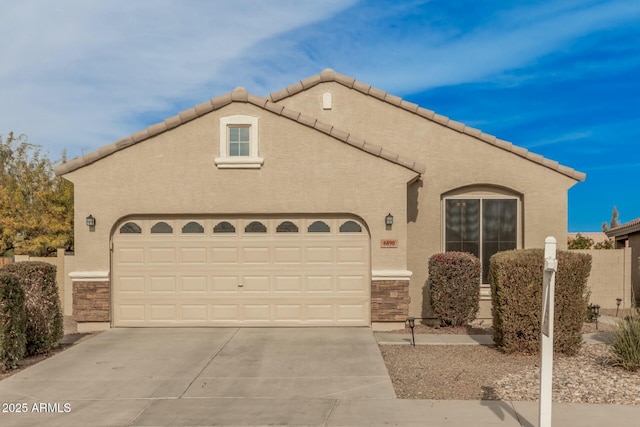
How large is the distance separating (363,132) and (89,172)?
21.6ft

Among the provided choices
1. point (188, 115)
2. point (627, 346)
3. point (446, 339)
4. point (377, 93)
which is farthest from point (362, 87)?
point (627, 346)

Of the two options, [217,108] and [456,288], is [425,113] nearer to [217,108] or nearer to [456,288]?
[456,288]

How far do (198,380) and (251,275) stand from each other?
14.4ft

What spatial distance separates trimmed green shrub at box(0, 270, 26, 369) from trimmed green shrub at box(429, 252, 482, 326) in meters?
8.17

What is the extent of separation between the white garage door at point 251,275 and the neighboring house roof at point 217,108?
167 cm

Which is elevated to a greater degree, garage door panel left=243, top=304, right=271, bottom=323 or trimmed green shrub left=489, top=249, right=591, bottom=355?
trimmed green shrub left=489, top=249, right=591, bottom=355

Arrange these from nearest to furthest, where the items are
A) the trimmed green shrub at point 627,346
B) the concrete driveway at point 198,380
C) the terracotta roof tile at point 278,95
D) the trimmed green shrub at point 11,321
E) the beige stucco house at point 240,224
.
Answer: the concrete driveway at point 198,380, the trimmed green shrub at point 627,346, the trimmed green shrub at point 11,321, the beige stucco house at point 240,224, the terracotta roof tile at point 278,95

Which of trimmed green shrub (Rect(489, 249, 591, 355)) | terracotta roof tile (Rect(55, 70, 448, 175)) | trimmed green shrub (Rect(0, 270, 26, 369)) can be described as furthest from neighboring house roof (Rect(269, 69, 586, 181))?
trimmed green shrub (Rect(0, 270, 26, 369))

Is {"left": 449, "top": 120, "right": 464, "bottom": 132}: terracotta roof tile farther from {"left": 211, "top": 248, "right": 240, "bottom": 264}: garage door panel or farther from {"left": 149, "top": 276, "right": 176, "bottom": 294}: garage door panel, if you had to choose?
{"left": 149, "top": 276, "right": 176, "bottom": 294}: garage door panel

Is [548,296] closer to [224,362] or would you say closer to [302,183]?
[224,362]

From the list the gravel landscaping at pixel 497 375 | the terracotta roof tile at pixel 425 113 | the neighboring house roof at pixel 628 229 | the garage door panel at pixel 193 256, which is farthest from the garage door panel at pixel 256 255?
the neighboring house roof at pixel 628 229

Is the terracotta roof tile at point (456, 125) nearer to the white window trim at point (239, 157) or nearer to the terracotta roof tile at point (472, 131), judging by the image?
the terracotta roof tile at point (472, 131)

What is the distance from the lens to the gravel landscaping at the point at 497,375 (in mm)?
8047

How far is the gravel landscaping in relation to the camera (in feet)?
26.4
